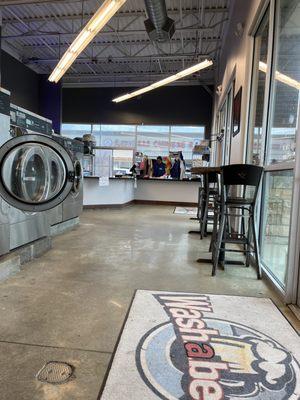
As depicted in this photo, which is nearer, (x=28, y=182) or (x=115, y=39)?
(x=28, y=182)

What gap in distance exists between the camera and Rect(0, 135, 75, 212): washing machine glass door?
271 cm

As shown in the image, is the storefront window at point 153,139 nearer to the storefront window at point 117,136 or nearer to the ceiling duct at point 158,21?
the storefront window at point 117,136

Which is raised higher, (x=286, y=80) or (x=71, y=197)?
(x=286, y=80)

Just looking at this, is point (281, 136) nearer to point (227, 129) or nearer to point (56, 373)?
point (56, 373)

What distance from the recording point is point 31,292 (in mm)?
2328

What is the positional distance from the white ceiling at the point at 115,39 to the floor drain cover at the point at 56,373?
245 inches

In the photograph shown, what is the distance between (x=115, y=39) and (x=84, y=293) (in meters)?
7.66

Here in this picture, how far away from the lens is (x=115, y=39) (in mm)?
8094

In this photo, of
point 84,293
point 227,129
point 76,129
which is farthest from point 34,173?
point 76,129

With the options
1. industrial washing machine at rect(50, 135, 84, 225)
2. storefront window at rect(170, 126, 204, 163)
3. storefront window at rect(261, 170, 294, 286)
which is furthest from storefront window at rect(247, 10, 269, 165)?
storefront window at rect(170, 126, 204, 163)

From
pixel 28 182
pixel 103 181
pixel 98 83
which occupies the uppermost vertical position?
pixel 98 83

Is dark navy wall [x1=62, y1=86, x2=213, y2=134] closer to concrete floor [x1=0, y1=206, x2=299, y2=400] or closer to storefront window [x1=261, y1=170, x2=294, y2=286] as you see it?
concrete floor [x1=0, y1=206, x2=299, y2=400]

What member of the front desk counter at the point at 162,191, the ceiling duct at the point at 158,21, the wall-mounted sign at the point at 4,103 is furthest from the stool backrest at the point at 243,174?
the front desk counter at the point at 162,191

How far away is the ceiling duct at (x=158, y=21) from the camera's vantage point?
15.9 feet
